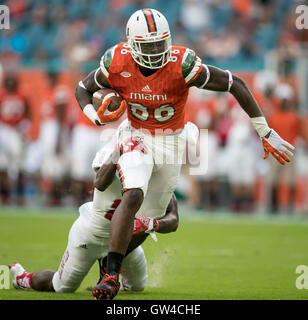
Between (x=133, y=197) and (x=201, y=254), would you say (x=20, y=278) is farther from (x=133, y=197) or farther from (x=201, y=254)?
(x=201, y=254)

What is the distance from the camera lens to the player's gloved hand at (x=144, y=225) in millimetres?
5191

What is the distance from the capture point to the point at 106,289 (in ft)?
15.5

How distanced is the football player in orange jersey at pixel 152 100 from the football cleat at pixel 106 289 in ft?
0.81

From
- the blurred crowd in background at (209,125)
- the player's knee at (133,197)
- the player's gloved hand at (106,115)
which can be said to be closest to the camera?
the player's knee at (133,197)

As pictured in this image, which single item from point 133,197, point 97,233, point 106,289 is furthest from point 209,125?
point 106,289

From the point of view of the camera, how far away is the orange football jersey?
5.33 m

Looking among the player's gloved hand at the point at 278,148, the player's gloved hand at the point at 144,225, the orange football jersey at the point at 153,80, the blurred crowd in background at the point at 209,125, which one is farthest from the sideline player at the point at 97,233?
the blurred crowd in background at the point at 209,125

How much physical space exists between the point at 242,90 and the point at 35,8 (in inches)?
486

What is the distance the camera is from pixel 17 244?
8.31 m

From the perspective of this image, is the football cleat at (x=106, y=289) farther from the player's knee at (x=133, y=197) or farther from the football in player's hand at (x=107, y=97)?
the football in player's hand at (x=107, y=97)

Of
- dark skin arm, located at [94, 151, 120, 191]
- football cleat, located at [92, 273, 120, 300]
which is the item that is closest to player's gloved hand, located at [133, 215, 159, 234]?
dark skin arm, located at [94, 151, 120, 191]

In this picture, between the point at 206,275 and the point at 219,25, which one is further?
the point at 219,25

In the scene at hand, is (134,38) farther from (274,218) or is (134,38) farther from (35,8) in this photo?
(35,8)

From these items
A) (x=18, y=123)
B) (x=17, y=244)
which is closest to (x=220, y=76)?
(x=17, y=244)
